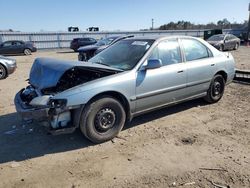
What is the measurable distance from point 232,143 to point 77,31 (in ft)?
111

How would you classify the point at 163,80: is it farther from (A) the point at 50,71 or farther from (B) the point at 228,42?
(B) the point at 228,42

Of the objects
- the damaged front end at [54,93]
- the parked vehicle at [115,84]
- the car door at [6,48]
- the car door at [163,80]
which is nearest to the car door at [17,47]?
the car door at [6,48]

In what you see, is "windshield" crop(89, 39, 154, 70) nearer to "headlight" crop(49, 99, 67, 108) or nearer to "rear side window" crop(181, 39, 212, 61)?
"rear side window" crop(181, 39, 212, 61)

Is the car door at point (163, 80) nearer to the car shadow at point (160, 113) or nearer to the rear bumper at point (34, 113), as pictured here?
the car shadow at point (160, 113)

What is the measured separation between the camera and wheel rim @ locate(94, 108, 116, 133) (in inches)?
180

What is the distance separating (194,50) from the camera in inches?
239

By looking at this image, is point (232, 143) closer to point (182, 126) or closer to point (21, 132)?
point (182, 126)

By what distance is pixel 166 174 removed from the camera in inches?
145

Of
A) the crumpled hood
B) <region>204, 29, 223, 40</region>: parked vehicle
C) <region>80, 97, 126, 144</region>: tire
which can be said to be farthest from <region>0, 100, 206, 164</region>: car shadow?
Result: <region>204, 29, 223, 40</region>: parked vehicle

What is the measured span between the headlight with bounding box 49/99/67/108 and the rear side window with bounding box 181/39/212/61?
2.87 m

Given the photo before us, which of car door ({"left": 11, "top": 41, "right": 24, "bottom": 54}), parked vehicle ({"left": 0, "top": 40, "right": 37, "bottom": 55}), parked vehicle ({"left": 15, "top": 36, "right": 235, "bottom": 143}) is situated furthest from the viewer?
car door ({"left": 11, "top": 41, "right": 24, "bottom": 54})

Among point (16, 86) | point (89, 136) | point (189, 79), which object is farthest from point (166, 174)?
point (16, 86)

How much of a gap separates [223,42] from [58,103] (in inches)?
787

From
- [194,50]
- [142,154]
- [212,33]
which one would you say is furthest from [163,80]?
[212,33]
